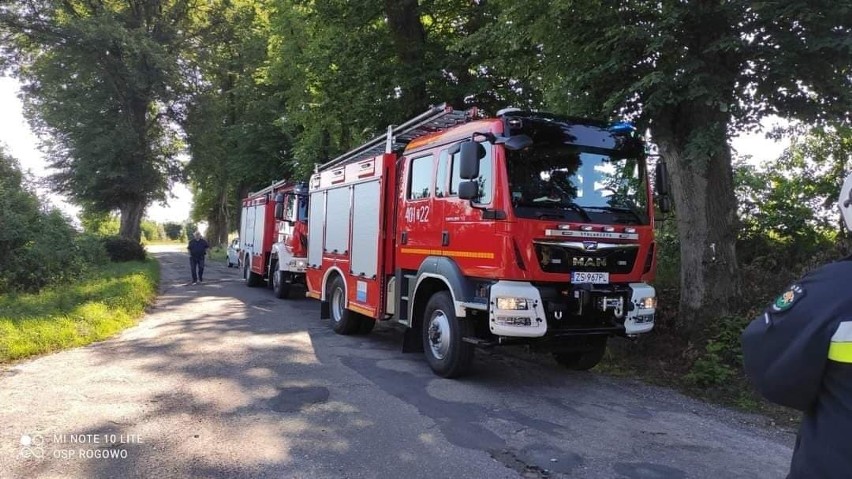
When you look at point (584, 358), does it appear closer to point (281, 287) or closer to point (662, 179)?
point (662, 179)

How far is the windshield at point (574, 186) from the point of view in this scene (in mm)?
6309

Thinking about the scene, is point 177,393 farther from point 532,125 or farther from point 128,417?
point 532,125

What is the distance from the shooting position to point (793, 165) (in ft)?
35.8

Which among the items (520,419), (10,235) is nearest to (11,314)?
(10,235)

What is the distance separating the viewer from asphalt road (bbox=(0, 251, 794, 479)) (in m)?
4.32

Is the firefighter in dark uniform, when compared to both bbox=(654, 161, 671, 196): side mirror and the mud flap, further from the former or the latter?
the mud flap

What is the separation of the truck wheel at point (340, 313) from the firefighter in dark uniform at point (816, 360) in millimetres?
8301

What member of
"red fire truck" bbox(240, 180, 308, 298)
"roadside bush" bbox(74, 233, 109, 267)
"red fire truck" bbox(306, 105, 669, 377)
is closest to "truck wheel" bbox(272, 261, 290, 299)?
"red fire truck" bbox(240, 180, 308, 298)

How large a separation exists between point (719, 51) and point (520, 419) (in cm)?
527

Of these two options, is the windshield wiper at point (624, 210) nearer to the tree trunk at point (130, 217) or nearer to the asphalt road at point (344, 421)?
the asphalt road at point (344, 421)

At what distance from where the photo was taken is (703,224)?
8.15 metres

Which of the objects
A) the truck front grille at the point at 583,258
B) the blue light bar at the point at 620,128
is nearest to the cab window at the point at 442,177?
the truck front grille at the point at 583,258

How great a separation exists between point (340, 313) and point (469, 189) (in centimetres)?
454

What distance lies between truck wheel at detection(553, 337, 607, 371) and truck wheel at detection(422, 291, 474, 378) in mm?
1523
